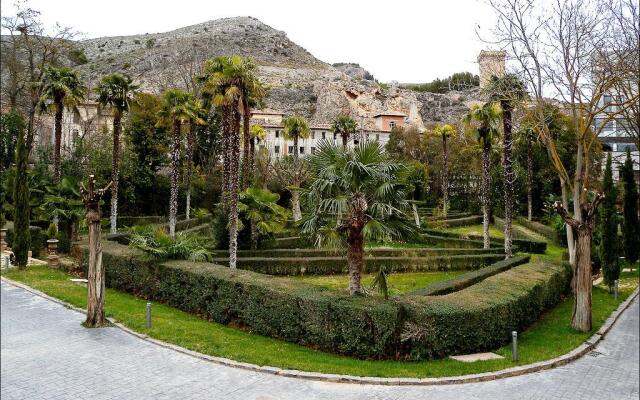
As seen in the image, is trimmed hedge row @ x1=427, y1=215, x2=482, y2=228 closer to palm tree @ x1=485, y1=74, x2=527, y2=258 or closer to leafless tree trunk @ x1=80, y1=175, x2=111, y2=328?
palm tree @ x1=485, y1=74, x2=527, y2=258

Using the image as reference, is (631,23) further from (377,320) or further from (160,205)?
(160,205)

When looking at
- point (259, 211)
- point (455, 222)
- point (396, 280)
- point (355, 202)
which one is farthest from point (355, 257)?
point (455, 222)

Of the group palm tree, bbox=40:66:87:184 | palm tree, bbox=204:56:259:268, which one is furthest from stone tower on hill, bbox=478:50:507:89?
palm tree, bbox=40:66:87:184

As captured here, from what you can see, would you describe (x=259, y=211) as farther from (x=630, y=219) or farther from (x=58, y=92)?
(x=630, y=219)

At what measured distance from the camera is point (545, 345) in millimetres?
13367

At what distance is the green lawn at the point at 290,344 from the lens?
1109 cm

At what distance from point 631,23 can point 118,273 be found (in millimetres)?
23222

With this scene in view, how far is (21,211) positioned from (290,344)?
16.7 meters

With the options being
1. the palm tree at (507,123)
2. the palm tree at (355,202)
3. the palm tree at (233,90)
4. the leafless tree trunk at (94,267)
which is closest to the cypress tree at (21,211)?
the palm tree at (233,90)

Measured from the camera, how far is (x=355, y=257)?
13734mm

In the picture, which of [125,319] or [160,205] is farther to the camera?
[160,205]

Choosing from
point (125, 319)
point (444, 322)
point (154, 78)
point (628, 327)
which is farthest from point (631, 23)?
point (154, 78)

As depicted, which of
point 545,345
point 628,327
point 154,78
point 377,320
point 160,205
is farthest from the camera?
point 154,78

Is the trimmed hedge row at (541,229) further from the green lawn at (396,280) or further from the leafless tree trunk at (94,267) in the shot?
the leafless tree trunk at (94,267)
